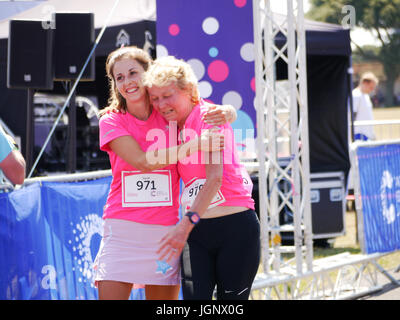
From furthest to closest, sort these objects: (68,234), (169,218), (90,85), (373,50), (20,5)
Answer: (373,50)
(90,85)
(20,5)
(68,234)
(169,218)

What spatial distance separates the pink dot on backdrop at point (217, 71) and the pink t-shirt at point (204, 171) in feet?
7.33

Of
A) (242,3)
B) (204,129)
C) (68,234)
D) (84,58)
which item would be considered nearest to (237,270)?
(204,129)

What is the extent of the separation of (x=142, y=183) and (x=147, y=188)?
3cm

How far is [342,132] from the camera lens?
9109mm

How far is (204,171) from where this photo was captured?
304 centimetres

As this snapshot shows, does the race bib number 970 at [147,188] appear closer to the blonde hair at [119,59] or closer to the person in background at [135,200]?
the person in background at [135,200]

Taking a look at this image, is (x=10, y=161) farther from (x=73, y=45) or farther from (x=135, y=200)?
(x=73, y=45)

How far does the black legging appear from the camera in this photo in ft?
9.91

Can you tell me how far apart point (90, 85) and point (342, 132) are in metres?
3.97

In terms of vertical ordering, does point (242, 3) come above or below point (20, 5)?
below

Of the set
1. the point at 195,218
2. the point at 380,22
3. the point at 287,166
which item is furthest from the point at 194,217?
the point at 380,22

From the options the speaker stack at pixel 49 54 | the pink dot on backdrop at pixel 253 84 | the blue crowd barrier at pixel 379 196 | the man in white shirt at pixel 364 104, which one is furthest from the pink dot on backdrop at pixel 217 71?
the man in white shirt at pixel 364 104

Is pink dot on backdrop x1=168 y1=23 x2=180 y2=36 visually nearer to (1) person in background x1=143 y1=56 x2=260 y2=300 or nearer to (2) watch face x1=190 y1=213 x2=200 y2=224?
(1) person in background x1=143 y1=56 x2=260 y2=300

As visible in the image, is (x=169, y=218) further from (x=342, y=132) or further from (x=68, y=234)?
(x=342, y=132)
